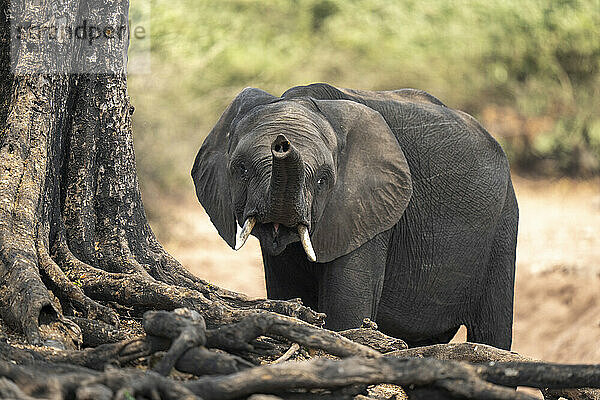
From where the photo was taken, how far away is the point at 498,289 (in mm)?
6465

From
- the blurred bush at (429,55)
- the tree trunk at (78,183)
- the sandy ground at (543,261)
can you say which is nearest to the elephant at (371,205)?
the tree trunk at (78,183)

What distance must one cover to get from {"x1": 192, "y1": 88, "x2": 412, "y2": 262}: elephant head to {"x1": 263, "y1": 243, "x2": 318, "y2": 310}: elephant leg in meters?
0.36

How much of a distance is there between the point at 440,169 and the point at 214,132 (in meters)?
1.32

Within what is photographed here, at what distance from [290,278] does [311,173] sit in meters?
1.03

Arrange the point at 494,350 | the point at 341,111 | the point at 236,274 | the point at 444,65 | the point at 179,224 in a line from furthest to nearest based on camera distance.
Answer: the point at 444,65 < the point at 179,224 < the point at 236,274 < the point at 341,111 < the point at 494,350

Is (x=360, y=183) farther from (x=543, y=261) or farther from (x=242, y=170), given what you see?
(x=543, y=261)

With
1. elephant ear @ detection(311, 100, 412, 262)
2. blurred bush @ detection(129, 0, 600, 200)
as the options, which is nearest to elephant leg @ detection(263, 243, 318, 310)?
elephant ear @ detection(311, 100, 412, 262)

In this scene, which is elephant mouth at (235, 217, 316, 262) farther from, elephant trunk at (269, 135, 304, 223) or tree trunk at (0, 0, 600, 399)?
tree trunk at (0, 0, 600, 399)

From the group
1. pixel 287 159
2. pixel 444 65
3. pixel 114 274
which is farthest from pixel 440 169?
pixel 444 65

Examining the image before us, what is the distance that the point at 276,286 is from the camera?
568 cm

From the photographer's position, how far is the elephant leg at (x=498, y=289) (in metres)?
6.45

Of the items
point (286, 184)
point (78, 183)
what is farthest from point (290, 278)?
point (78, 183)

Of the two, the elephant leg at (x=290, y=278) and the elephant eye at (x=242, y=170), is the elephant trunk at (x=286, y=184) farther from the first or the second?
the elephant leg at (x=290, y=278)

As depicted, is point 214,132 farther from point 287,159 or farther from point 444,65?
point 444,65
